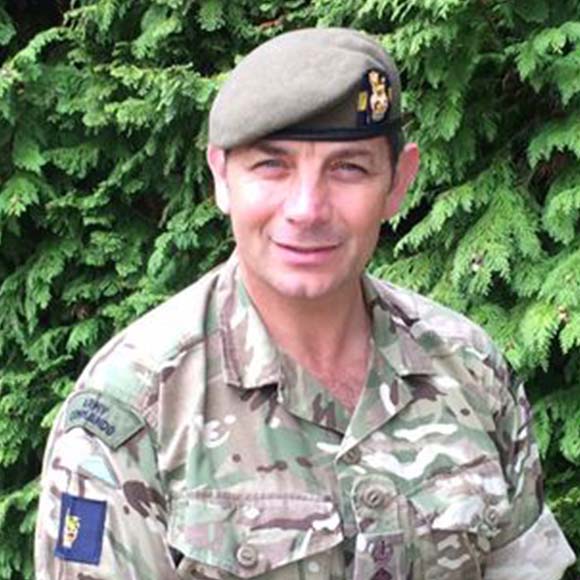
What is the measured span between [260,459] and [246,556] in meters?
0.13

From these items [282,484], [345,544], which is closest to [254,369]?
[282,484]

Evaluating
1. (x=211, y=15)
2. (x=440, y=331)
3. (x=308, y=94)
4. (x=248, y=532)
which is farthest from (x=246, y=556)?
(x=211, y=15)

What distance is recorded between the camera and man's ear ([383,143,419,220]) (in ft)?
5.84

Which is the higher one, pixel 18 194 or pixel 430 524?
pixel 18 194

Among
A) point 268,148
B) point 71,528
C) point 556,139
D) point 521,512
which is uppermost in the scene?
point 268,148

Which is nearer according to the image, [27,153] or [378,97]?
[378,97]

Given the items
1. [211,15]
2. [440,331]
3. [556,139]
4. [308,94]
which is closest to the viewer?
[308,94]

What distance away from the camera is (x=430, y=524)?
1812 mm

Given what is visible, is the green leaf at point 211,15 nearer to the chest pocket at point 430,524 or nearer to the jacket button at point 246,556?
the chest pocket at point 430,524

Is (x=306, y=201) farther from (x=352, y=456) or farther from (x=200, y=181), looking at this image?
(x=200, y=181)

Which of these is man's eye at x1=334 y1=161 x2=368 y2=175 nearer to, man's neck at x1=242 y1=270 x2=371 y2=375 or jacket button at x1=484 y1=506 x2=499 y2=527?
man's neck at x1=242 y1=270 x2=371 y2=375

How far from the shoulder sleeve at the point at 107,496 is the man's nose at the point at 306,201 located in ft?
1.12

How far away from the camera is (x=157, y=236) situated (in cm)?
376

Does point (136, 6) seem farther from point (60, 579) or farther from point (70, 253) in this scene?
point (60, 579)
